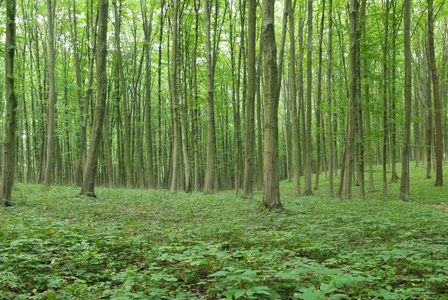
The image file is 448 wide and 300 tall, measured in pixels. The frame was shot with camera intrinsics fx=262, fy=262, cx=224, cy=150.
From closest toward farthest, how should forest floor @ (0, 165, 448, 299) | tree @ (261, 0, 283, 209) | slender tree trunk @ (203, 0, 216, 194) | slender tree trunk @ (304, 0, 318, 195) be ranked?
1. forest floor @ (0, 165, 448, 299)
2. tree @ (261, 0, 283, 209)
3. slender tree trunk @ (304, 0, 318, 195)
4. slender tree trunk @ (203, 0, 216, 194)

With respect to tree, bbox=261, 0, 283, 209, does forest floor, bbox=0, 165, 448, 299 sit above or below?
below

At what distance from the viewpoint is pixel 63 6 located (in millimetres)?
18750

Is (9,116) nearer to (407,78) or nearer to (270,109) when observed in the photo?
(270,109)

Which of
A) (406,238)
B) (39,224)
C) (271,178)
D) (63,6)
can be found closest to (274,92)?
(271,178)

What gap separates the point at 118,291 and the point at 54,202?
7.58 metres

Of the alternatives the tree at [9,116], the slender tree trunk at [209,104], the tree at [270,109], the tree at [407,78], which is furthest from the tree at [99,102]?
the tree at [407,78]

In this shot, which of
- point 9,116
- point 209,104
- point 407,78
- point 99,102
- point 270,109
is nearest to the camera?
point 270,109

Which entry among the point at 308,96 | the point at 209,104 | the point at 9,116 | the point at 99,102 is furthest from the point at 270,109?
the point at 9,116

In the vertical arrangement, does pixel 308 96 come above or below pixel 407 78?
below

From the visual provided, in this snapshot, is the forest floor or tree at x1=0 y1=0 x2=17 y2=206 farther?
tree at x1=0 y1=0 x2=17 y2=206

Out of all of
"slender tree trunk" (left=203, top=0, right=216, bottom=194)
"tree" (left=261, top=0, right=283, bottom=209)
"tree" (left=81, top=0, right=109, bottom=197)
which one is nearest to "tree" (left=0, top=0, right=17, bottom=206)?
"tree" (left=81, top=0, right=109, bottom=197)

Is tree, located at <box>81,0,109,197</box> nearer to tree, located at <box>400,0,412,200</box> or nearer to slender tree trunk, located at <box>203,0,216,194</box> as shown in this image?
slender tree trunk, located at <box>203,0,216,194</box>

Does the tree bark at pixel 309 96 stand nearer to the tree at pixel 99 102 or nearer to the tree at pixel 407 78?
the tree at pixel 407 78

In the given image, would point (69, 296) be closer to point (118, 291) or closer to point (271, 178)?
point (118, 291)
